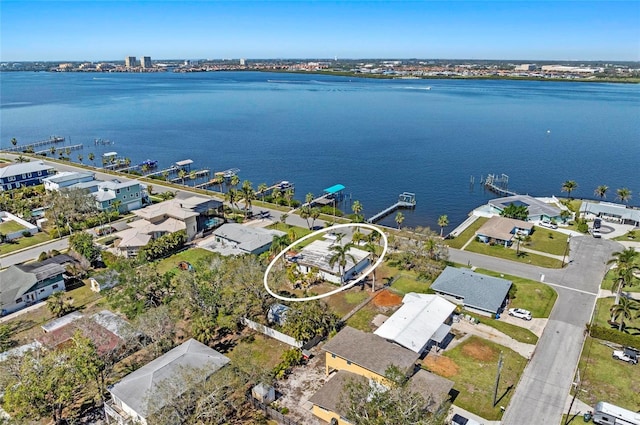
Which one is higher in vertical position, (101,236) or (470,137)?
(470,137)

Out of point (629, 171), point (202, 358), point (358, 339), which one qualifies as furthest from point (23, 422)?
point (629, 171)

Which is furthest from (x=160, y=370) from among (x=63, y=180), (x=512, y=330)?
(x=63, y=180)

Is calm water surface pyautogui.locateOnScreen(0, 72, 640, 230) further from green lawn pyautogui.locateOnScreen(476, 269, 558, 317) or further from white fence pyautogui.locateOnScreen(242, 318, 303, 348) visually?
white fence pyautogui.locateOnScreen(242, 318, 303, 348)

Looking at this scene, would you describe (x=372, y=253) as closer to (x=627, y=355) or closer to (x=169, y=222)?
(x=627, y=355)

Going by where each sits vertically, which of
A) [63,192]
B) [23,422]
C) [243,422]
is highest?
[63,192]

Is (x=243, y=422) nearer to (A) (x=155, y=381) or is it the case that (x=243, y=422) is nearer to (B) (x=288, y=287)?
(A) (x=155, y=381)

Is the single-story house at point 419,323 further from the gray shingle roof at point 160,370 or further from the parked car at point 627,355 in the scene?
the gray shingle roof at point 160,370
